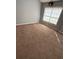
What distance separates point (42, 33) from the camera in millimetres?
2771

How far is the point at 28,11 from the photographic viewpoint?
498cm

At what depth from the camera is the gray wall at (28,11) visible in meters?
4.67

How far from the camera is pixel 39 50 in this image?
6.19ft

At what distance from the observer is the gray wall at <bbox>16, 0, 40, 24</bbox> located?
467 cm
